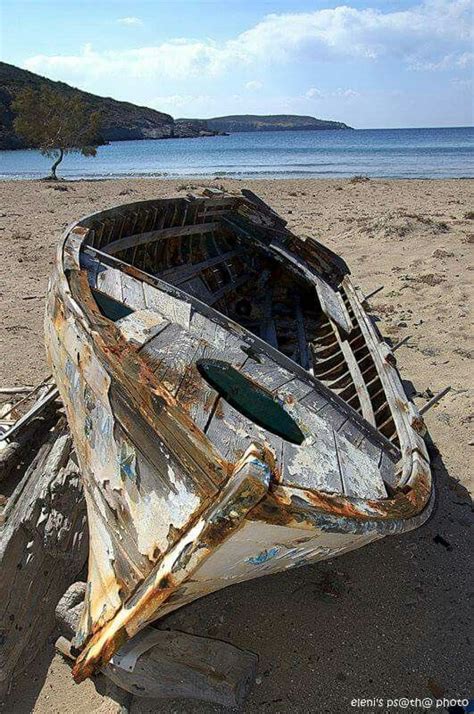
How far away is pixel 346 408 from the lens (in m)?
4.65

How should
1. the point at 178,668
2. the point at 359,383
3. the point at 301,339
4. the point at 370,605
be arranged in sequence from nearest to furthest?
the point at 178,668
the point at 370,605
the point at 359,383
the point at 301,339

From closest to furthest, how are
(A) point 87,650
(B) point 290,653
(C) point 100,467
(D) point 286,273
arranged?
(A) point 87,650, (C) point 100,467, (B) point 290,653, (D) point 286,273

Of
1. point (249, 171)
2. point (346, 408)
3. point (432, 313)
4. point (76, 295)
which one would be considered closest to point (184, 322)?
point (76, 295)

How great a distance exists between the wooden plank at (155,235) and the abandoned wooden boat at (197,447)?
1.62 feet

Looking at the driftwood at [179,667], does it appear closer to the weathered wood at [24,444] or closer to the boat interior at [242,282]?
the weathered wood at [24,444]

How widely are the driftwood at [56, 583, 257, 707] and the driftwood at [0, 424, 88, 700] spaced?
0.27m

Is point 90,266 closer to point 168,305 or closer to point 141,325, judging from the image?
point 168,305

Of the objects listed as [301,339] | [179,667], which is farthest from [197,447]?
[301,339]

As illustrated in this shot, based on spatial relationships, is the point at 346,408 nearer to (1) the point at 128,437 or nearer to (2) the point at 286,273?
(1) the point at 128,437

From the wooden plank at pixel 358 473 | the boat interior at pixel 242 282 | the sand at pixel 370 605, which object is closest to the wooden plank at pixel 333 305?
the boat interior at pixel 242 282

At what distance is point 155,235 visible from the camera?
7945mm

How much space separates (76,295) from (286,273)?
5470 mm

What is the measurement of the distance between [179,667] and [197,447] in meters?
1.45

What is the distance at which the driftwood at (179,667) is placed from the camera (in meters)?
3.17
